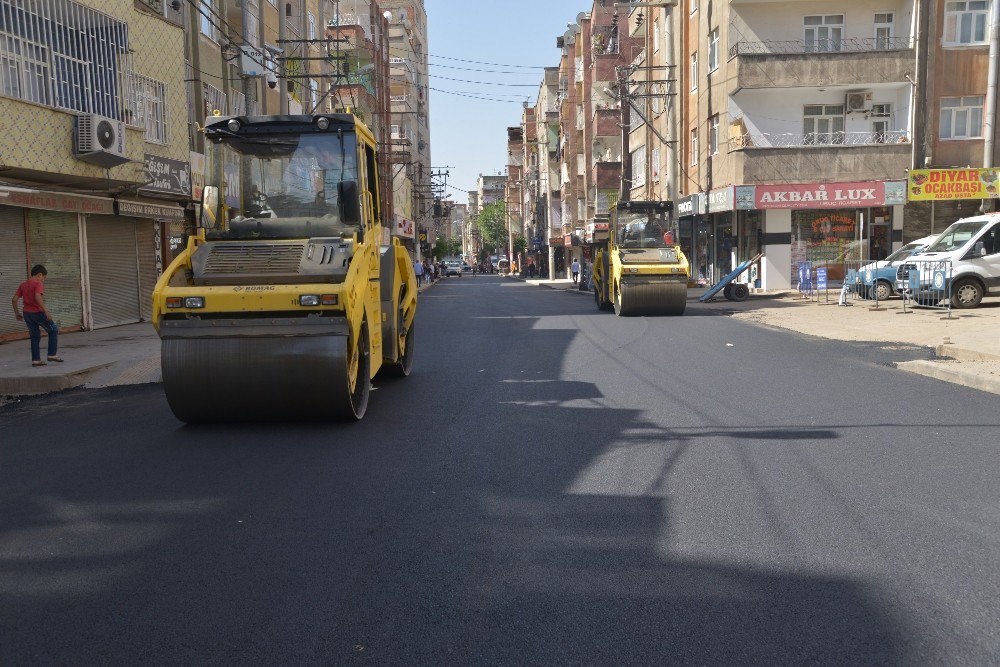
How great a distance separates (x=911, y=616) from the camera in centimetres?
367

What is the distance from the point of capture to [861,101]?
30.5 meters

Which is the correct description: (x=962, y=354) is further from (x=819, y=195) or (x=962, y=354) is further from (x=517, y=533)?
(x=819, y=195)

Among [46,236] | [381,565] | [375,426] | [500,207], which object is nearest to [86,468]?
[375,426]

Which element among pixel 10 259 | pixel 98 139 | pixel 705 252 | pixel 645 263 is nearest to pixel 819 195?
pixel 705 252

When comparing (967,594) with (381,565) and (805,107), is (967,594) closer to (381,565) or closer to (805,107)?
(381,565)

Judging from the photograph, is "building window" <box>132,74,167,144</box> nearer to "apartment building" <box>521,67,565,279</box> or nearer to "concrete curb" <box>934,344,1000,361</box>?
"concrete curb" <box>934,344,1000,361</box>

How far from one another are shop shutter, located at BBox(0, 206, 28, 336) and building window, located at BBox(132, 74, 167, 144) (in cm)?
358

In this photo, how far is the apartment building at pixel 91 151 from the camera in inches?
616

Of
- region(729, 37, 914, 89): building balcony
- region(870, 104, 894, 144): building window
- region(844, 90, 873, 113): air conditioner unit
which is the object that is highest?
region(729, 37, 914, 89): building balcony

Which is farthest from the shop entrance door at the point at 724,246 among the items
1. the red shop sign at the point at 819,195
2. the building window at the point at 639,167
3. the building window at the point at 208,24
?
the building window at the point at 208,24

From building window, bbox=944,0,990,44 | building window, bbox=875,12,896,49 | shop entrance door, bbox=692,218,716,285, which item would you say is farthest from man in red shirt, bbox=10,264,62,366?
building window, bbox=944,0,990,44

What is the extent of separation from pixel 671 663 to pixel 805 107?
3079cm

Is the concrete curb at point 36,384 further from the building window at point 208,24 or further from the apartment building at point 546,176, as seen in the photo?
the apartment building at point 546,176

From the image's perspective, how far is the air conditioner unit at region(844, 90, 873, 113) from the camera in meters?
30.5
